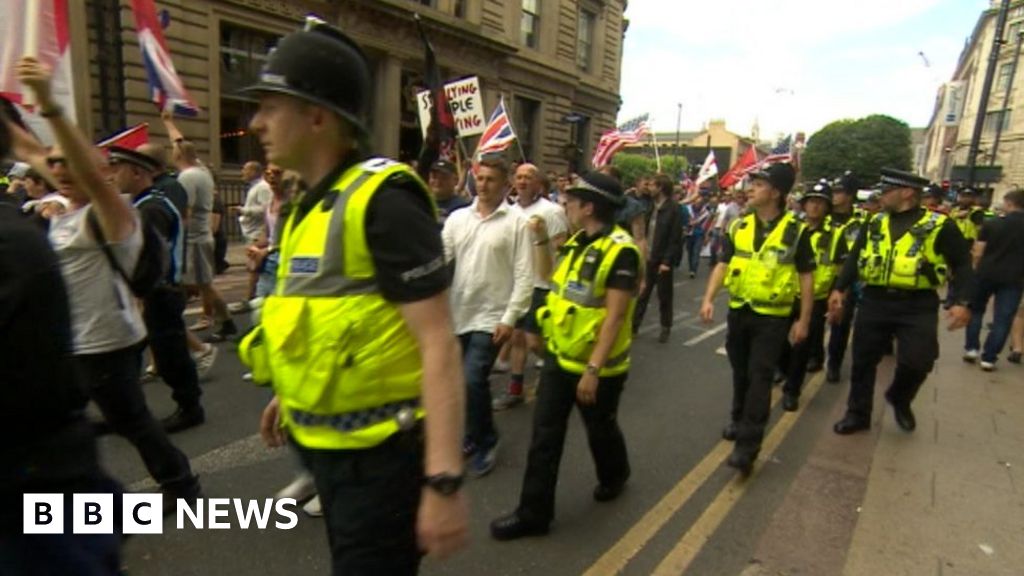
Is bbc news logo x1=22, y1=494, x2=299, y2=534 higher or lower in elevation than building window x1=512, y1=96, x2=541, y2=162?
lower

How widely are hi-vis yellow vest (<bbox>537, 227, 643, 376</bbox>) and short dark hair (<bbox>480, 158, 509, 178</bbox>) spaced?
0.85m

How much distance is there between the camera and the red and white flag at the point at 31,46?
3492mm

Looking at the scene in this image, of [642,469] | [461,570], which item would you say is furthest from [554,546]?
[642,469]

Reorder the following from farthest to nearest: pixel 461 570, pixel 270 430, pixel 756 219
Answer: pixel 756 219 → pixel 461 570 → pixel 270 430

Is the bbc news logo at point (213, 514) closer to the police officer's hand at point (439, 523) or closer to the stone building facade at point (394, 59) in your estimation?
the police officer's hand at point (439, 523)

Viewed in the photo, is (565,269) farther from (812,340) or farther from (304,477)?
(812,340)

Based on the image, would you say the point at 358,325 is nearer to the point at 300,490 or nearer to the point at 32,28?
the point at 300,490

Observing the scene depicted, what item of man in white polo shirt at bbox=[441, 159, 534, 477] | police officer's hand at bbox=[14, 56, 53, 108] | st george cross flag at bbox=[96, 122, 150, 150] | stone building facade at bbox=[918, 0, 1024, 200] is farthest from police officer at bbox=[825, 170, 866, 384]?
stone building facade at bbox=[918, 0, 1024, 200]

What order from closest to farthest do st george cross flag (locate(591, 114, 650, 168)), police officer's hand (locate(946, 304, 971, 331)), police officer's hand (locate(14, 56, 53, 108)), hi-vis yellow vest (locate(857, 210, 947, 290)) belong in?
1. police officer's hand (locate(14, 56, 53, 108))
2. hi-vis yellow vest (locate(857, 210, 947, 290))
3. police officer's hand (locate(946, 304, 971, 331))
4. st george cross flag (locate(591, 114, 650, 168))

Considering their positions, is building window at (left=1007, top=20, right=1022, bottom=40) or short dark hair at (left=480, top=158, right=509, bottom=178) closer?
short dark hair at (left=480, top=158, right=509, bottom=178)

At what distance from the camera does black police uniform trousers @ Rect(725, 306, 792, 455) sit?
407 cm

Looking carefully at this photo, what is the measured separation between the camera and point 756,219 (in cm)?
448

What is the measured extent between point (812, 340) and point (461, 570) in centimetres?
478

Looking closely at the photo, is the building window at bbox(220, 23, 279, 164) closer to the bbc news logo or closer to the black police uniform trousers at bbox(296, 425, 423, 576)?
the bbc news logo
